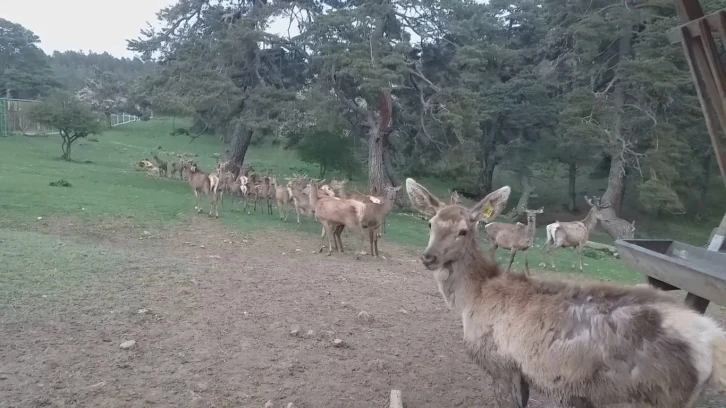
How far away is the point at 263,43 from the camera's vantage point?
2120cm

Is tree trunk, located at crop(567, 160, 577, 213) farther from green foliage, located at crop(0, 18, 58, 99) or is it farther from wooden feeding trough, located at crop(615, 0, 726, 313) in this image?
green foliage, located at crop(0, 18, 58, 99)

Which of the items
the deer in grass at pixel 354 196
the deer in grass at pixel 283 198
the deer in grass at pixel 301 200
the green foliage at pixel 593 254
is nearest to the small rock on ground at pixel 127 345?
the deer in grass at pixel 354 196

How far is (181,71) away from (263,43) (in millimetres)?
3117

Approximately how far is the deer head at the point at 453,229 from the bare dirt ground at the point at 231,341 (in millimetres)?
1310

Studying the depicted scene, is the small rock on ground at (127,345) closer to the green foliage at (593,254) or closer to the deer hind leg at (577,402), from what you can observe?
the deer hind leg at (577,402)

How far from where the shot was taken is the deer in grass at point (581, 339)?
3295 mm

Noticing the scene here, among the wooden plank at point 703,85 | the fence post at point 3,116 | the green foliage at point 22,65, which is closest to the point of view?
the wooden plank at point 703,85

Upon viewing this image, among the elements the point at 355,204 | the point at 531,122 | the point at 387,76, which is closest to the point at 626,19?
the point at 531,122

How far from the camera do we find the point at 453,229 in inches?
181

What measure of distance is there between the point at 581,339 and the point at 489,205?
1.59 meters

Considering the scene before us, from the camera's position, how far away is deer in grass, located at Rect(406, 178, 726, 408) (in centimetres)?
329

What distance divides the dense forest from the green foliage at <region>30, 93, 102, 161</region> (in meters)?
4.85

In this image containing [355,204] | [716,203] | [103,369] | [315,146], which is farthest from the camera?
[716,203]

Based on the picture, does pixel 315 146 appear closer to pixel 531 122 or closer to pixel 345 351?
pixel 531 122
